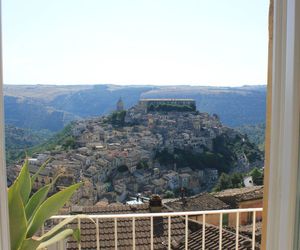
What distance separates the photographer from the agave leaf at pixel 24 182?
1929 mm

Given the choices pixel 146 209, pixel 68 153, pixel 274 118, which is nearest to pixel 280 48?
pixel 274 118

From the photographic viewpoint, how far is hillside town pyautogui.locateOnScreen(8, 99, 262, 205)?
285cm

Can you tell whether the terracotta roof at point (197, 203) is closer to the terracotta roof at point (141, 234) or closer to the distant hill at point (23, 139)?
the terracotta roof at point (141, 234)

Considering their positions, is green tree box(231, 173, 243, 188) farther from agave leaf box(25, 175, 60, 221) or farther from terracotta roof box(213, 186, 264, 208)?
agave leaf box(25, 175, 60, 221)

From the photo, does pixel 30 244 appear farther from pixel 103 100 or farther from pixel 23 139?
pixel 103 100

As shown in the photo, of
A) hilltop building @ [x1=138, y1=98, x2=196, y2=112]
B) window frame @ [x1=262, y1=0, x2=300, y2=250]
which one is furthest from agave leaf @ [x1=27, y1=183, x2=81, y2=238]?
hilltop building @ [x1=138, y1=98, x2=196, y2=112]

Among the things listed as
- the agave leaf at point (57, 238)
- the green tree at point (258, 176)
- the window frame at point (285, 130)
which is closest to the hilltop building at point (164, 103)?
the green tree at point (258, 176)

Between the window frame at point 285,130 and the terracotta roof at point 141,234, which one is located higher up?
the window frame at point 285,130

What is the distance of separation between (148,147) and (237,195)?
0.91 m

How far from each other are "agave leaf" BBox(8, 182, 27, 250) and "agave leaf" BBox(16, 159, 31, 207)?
0.38 feet

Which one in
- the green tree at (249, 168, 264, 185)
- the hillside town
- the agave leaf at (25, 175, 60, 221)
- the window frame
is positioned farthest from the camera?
the hillside town

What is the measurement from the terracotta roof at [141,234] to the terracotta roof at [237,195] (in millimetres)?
380

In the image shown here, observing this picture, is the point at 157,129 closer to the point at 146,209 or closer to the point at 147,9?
the point at 146,209

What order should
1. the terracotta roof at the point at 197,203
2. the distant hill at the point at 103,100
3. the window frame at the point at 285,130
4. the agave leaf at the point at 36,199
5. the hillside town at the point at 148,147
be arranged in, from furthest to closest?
the terracotta roof at the point at 197,203 → the hillside town at the point at 148,147 → the distant hill at the point at 103,100 → the agave leaf at the point at 36,199 → the window frame at the point at 285,130
